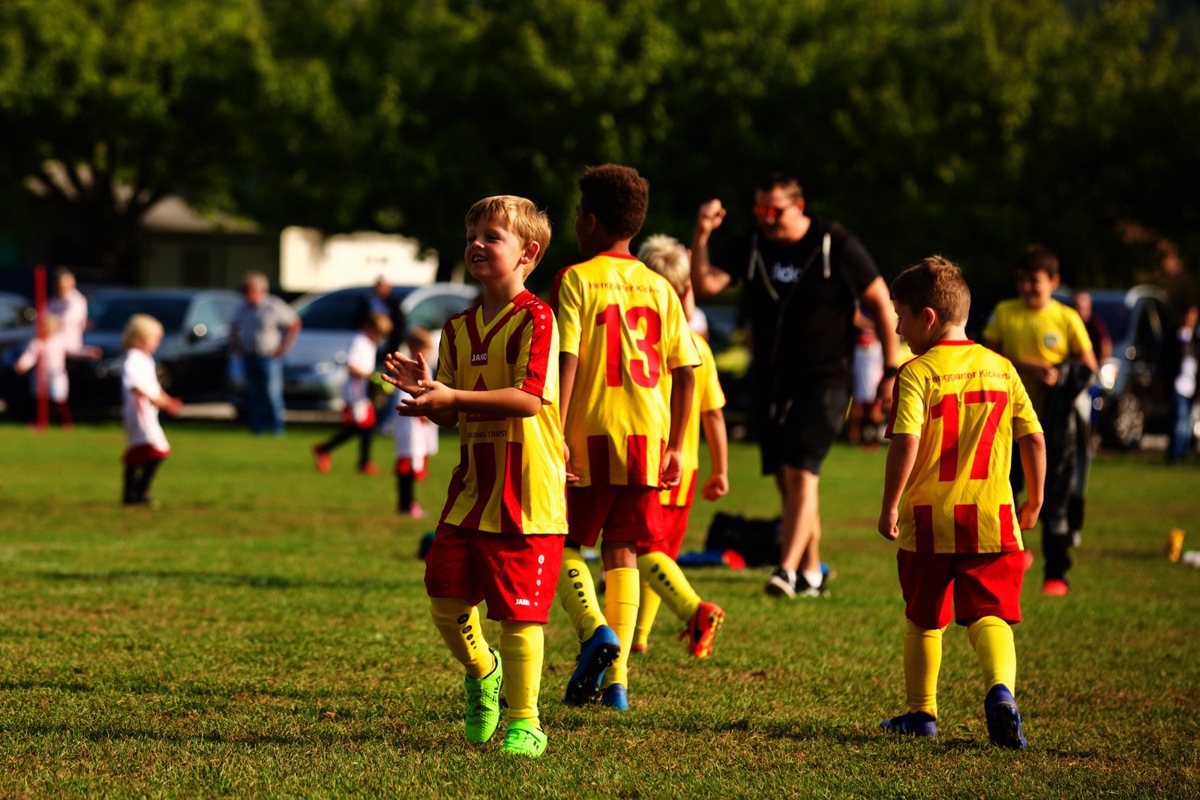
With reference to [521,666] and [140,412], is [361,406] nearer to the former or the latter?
[140,412]

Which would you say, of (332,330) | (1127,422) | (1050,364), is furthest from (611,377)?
(332,330)

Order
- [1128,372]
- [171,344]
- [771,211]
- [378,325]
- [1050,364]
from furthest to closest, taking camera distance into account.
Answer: [171,344]
[1128,372]
[378,325]
[1050,364]
[771,211]

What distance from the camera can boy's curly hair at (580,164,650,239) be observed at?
6.05 metres

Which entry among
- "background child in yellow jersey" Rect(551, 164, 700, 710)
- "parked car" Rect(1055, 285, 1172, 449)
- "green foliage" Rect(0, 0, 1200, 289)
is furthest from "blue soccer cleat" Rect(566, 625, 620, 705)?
"green foliage" Rect(0, 0, 1200, 289)

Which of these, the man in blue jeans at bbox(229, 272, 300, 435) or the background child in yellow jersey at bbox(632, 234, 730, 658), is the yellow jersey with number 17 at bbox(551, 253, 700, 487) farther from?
the man in blue jeans at bbox(229, 272, 300, 435)

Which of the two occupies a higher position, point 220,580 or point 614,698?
point 614,698

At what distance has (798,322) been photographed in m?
8.59

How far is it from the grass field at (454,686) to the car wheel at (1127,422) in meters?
10.5

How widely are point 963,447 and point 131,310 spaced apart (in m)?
21.0

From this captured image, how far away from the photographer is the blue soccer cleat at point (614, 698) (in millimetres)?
5867

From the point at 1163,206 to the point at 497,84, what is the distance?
14.1 m

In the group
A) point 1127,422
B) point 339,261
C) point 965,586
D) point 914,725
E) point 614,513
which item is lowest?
point 914,725

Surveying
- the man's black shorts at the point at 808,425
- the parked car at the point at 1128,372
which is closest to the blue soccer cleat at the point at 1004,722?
the man's black shorts at the point at 808,425

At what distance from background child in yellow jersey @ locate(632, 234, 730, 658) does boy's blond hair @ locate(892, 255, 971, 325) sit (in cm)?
102
